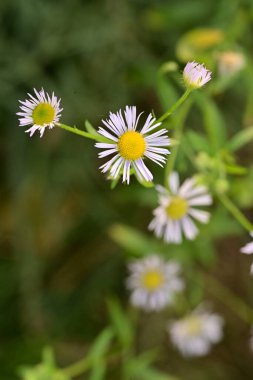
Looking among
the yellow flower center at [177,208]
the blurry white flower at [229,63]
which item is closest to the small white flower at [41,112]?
the yellow flower center at [177,208]

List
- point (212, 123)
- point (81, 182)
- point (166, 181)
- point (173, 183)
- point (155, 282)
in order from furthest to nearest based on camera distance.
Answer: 1. point (81, 182)
2. point (155, 282)
3. point (212, 123)
4. point (173, 183)
5. point (166, 181)

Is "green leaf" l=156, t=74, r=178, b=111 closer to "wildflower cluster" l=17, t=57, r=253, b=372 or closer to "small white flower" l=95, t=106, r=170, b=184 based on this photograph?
"wildflower cluster" l=17, t=57, r=253, b=372

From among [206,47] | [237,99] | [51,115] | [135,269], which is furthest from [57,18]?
[51,115]

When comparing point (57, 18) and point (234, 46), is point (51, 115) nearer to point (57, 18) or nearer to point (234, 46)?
point (234, 46)

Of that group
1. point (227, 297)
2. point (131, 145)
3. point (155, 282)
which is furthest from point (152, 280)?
point (131, 145)

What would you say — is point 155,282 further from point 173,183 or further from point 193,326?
point 173,183
